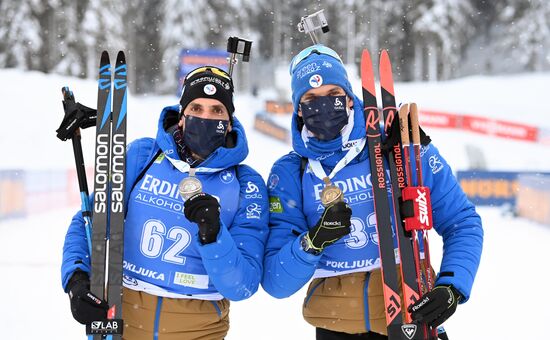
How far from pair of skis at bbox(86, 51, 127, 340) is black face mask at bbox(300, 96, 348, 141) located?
2.88ft

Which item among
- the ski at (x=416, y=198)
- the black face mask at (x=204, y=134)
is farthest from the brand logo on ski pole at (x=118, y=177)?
the ski at (x=416, y=198)

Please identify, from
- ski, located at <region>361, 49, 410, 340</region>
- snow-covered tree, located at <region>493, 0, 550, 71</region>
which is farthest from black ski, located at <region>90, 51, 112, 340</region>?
A: snow-covered tree, located at <region>493, 0, 550, 71</region>

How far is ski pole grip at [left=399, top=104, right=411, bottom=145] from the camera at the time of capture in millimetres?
2896

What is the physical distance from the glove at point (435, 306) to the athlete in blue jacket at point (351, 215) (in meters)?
0.08

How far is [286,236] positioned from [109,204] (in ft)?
2.67

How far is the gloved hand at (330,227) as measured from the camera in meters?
2.54

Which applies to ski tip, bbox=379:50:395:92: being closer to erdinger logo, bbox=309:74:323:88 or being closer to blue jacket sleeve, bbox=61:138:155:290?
erdinger logo, bbox=309:74:323:88

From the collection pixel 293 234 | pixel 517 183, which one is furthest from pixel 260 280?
pixel 517 183

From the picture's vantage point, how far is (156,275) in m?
2.73

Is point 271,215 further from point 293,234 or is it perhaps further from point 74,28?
point 74,28

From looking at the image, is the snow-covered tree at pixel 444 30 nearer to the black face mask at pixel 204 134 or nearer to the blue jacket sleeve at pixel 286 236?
the blue jacket sleeve at pixel 286 236

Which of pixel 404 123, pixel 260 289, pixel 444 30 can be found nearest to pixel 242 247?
pixel 404 123

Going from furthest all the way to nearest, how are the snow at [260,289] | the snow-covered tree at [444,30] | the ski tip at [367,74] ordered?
the snow-covered tree at [444,30]
the snow at [260,289]
the ski tip at [367,74]

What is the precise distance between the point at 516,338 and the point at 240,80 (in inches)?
1443
